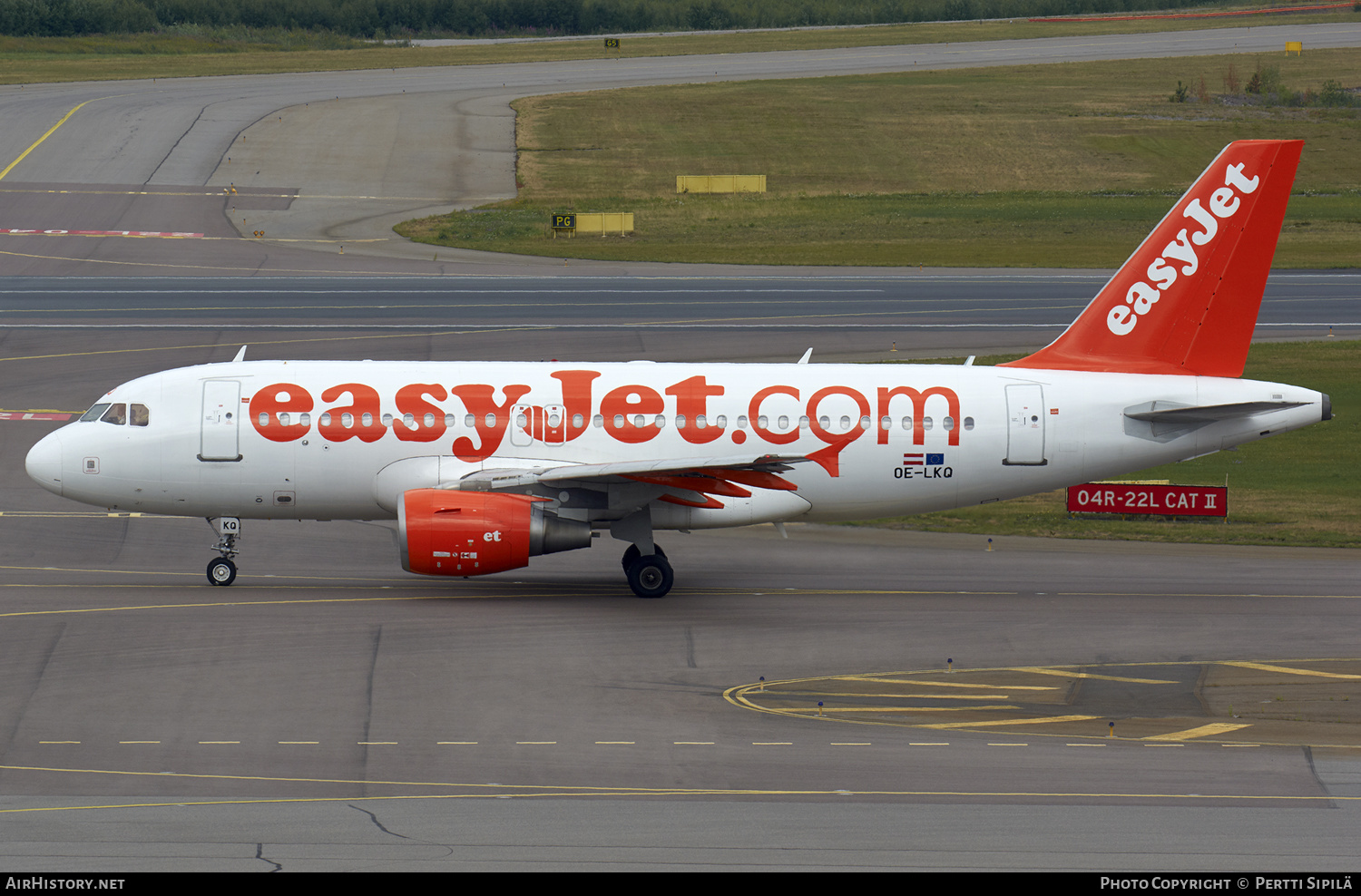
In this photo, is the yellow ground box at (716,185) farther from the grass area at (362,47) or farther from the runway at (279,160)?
the grass area at (362,47)

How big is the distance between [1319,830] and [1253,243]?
17.6 metres

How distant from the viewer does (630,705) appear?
1024 inches

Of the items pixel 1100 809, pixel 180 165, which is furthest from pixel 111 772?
pixel 180 165

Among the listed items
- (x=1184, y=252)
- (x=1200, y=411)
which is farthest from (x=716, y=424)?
(x=1184, y=252)

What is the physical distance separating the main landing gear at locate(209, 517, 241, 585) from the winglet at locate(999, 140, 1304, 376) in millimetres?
19330

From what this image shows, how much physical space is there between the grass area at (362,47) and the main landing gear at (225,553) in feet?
361

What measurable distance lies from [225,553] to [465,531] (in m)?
6.39

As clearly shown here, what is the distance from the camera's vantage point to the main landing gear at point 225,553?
33.6 m

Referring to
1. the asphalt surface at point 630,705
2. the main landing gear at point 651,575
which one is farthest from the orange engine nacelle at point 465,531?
the main landing gear at point 651,575

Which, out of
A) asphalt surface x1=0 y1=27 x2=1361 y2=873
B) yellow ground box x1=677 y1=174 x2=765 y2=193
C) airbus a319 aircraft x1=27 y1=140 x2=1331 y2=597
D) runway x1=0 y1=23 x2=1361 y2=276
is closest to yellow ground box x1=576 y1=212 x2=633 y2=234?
runway x1=0 y1=23 x2=1361 y2=276

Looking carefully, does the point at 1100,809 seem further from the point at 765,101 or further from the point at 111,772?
the point at 765,101

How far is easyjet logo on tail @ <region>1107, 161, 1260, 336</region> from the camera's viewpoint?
34.0 meters

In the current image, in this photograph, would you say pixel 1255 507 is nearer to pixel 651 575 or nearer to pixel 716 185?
pixel 651 575

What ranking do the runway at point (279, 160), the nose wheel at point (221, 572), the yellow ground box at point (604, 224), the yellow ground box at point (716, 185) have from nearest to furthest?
the nose wheel at point (221, 572)
the runway at point (279, 160)
the yellow ground box at point (604, 224)
the yellow ground box at point (716, 185)
